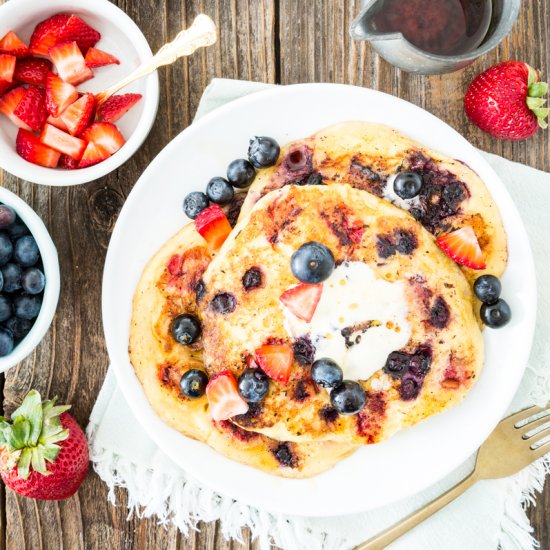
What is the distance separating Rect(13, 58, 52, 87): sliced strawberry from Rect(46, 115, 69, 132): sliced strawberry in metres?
0.12

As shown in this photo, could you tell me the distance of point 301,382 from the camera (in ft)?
6.20

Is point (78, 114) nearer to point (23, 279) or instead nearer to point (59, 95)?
point (59, 95)

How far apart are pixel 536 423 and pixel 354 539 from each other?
2.31ft

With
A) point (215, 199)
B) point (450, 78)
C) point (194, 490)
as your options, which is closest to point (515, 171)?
point (450, 78)

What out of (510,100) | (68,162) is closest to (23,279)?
(68,162)

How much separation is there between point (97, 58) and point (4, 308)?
83 cm

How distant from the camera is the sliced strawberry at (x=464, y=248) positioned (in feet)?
6.10

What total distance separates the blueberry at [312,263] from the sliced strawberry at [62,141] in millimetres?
807

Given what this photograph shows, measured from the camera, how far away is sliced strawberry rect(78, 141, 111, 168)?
207cm

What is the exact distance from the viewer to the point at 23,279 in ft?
6.61

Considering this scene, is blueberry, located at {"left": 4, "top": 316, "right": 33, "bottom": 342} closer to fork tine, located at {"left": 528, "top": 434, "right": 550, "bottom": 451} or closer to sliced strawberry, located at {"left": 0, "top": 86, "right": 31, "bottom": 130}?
sliced strawberry, located at {"left": 0, "top": 86, "right": 31, "bottom": 130}

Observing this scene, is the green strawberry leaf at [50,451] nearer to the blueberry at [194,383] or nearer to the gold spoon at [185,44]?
the blueberry at [194,383]

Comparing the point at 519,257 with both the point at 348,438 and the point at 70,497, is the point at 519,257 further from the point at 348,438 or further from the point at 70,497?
the point at 70,497

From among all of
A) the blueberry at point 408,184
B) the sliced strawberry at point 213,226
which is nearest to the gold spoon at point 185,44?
the sliced strawberry at point 213,226
